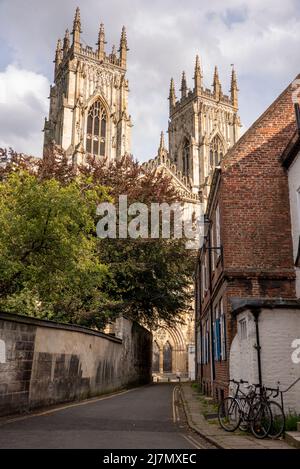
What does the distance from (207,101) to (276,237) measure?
226 ft

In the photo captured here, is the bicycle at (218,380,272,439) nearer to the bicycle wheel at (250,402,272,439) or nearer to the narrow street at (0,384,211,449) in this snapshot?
the bicycle wheel at (250,402,272,439)

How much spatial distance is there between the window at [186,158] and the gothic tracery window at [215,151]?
3.56 meters

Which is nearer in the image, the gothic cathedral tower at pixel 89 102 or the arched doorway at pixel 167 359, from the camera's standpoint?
the arched doorway at pixel 167 359

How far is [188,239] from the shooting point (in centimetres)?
2784

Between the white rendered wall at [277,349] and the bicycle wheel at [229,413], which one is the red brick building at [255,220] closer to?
the bicycle wheel at [229,413]

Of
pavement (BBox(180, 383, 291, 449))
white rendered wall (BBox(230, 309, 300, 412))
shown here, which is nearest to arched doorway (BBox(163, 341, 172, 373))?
pavement (BBox(180, 383, 291, 449))

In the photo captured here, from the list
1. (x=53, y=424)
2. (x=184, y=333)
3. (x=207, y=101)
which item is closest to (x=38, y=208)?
(x=53, y=424)

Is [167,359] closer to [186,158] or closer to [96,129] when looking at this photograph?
[96,129]

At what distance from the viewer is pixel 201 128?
76062mm

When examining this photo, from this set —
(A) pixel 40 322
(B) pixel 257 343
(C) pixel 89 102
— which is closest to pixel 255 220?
(B) pixel 257 343

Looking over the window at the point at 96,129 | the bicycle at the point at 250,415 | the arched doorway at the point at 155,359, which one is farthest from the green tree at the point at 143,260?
the window at the point at 96,129

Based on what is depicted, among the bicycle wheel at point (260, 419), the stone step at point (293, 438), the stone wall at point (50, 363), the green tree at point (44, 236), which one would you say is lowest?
the stone step at point (293, 438)

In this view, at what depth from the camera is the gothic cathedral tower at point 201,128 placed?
7394 centimetres
